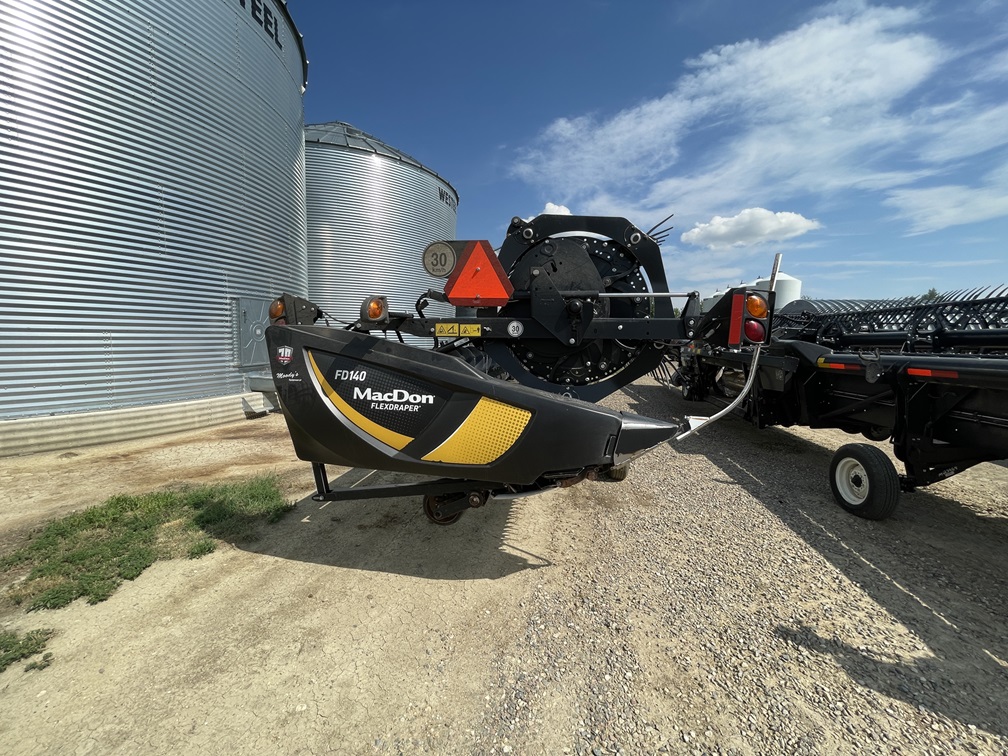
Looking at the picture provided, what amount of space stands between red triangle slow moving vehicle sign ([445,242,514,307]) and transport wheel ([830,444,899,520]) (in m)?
3.45

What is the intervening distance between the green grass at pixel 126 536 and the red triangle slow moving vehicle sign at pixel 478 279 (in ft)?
8.08

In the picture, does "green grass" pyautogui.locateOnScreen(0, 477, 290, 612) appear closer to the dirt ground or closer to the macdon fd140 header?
the dirt ground

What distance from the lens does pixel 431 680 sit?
2.00m

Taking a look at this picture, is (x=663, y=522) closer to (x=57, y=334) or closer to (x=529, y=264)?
(x=529, y=264)

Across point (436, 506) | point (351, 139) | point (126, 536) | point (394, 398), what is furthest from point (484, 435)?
point (351, 139)

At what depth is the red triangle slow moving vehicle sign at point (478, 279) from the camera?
2.99 m

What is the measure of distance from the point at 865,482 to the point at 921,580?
3.64ft

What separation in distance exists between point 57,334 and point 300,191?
292 inches

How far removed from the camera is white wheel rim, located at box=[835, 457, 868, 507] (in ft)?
12.6

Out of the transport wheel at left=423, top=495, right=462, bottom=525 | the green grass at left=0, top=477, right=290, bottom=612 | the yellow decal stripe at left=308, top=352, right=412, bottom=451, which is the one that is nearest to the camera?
the yellow decal stripe at left=308, top=352, right=412, bottom=451

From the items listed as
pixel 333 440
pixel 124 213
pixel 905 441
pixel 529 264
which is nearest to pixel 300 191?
pixel 124 213

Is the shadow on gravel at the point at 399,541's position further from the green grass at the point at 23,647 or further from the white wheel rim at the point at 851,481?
the white wheel rim at the point at 851,481

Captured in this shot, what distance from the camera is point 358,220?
17812mm

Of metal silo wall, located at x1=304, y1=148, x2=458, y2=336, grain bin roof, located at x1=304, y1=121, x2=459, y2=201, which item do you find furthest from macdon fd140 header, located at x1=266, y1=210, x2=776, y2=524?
grain bin roof, located at x1=304, y1=121, x2=459, y2=201
